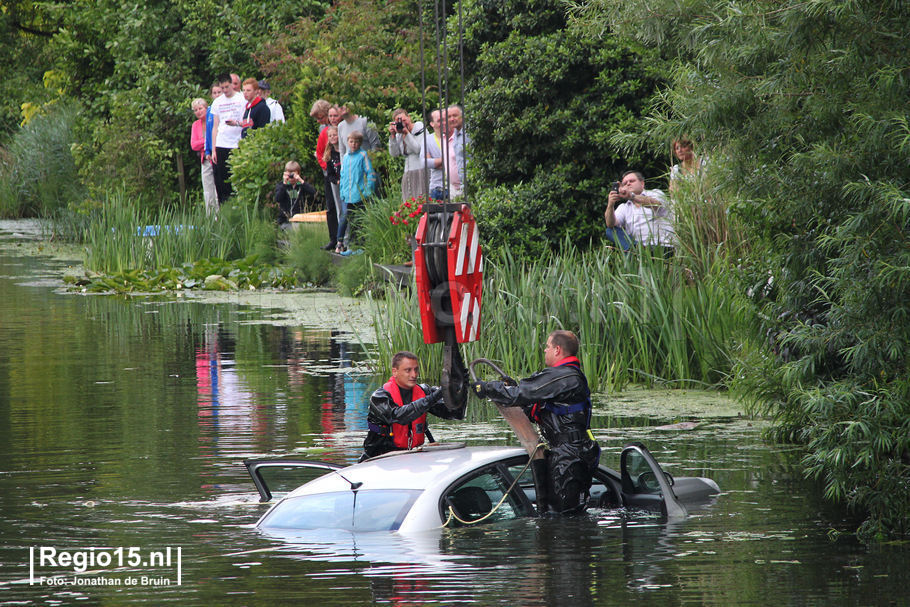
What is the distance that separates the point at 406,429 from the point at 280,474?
6.70 feet

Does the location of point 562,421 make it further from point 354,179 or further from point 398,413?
point 354,179

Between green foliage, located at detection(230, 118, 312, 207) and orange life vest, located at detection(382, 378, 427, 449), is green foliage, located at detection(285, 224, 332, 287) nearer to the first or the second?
green foliage, located at detection(230, 118, 312, 207)

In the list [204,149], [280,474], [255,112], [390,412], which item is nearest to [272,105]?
[255,112]

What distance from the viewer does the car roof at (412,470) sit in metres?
9.01

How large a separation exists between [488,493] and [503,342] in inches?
251

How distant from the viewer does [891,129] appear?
9.26 meters

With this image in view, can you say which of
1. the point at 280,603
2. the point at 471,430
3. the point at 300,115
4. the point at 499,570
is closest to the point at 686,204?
the point at 471,430

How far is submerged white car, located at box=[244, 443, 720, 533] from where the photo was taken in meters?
8.92

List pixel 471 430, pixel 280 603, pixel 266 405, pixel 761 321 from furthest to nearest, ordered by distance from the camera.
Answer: pixel 266 405, pixel 471 430, pixel 761 321, pixel 280 603

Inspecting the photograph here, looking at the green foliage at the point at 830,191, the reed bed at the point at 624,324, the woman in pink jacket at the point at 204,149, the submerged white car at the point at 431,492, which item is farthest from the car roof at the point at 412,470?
the woman in pink jacket at the point at 204,149

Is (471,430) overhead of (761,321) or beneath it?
beneath

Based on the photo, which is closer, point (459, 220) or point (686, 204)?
point (459, 220)

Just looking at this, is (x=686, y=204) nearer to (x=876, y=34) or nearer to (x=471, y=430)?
(x=471, y=430)

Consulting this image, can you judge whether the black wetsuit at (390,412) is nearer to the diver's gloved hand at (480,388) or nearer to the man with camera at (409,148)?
the diver's gloved hand at (480,388)
